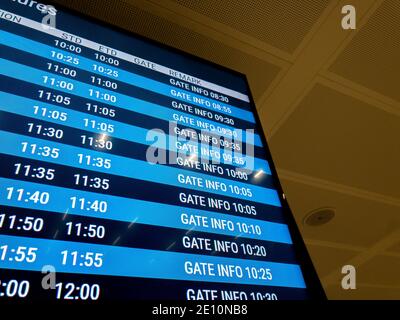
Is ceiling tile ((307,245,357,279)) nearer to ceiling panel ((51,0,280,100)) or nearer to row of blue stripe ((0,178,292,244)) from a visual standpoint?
ceiling panel ((51,0,280,100))

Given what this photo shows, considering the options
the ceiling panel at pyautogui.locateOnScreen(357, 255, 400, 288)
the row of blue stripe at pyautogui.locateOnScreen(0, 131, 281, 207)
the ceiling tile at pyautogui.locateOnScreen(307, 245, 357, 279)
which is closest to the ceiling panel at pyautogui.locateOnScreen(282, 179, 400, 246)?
the ceiling tile at pyautogui.locateOnScreen(307, 245, 357, 279)

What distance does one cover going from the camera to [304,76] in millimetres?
1856

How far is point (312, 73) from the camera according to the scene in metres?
1.85

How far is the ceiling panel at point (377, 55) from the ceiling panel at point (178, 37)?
40 cm

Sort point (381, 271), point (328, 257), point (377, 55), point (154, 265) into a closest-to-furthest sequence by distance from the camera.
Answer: point (154, 265), point (377, 55), point (328, 257), point (381, 271)

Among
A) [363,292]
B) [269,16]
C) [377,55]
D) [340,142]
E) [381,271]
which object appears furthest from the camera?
[363,292]

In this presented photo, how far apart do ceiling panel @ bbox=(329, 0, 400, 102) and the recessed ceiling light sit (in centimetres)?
133

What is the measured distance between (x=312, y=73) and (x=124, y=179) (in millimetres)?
1291

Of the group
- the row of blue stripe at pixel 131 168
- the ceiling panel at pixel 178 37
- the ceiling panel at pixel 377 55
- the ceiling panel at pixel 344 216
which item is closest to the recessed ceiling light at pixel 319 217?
the ceiling panel at pixel 344 216

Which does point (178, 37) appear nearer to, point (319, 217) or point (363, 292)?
point (319, 217)

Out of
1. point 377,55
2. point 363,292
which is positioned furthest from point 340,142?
point 363,292

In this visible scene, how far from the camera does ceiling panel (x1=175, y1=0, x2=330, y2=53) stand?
157 cm
